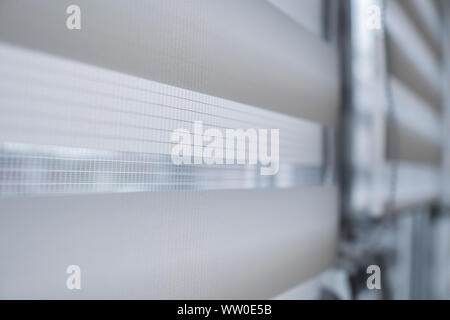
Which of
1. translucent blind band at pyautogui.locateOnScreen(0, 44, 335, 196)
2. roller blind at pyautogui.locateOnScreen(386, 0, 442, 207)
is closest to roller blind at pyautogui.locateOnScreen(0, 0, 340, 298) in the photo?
translucent blind band at pyautogui.locateOnScreen(0, 44, 335, 196)

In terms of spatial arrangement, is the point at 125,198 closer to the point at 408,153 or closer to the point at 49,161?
the point at 49,161

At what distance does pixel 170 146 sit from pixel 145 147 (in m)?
0.03

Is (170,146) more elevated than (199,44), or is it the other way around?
(199,44)

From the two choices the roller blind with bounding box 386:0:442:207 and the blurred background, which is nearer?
the blurred background

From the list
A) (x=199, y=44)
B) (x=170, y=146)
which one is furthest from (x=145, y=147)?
(x=199, y=44)

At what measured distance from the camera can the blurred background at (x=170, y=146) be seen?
393mm

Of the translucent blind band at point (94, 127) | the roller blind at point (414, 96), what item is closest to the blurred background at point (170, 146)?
the translucent blind band at point (94, 127)

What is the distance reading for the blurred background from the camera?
0.39 meters

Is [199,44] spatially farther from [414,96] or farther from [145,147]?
[414,96]

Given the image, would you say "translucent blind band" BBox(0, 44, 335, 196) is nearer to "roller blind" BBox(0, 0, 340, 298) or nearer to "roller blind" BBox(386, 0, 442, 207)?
"roller blind" BBox(0, 0, 340, 298)

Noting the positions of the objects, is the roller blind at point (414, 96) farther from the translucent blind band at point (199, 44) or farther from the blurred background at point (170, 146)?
the translucent blind band at point (199, 44)

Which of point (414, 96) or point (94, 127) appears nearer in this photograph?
point (94, 127)

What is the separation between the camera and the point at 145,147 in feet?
1.58
